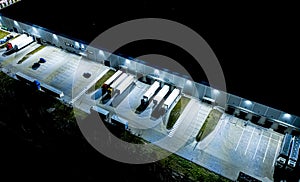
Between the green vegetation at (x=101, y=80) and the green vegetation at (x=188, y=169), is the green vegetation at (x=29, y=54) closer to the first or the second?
the green vegetation at (x=101, y=80)

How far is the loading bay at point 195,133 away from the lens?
2973 centimetres

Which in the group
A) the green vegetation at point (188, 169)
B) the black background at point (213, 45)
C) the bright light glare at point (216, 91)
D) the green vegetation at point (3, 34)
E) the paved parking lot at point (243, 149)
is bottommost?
the green vegetation at point (188, 169)

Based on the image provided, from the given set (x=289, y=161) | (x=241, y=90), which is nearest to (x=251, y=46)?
(x=241, y=90)

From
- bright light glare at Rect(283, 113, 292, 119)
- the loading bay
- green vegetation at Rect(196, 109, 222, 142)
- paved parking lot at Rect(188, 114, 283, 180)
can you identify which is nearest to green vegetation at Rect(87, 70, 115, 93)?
the loading bay

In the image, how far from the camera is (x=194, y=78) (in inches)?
1404

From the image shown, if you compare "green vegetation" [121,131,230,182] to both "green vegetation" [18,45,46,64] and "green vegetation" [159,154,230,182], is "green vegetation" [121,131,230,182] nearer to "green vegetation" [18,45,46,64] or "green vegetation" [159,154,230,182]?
"green vegetation" [159,154,230,182]

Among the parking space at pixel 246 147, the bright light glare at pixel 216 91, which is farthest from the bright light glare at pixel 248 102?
the bright light glare at pixel 216 91

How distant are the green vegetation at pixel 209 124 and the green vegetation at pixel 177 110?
365cm

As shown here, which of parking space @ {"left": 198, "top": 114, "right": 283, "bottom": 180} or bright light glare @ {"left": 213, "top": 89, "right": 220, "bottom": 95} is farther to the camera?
bright light glare @ {"left": 213, "top": 89, "right": 220, "bottom": 95}

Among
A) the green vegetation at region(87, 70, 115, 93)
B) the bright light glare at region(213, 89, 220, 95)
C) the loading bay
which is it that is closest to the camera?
the loading bay

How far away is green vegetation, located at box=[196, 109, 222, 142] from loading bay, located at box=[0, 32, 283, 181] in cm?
→ 42

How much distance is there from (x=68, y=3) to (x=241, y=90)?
116 feet

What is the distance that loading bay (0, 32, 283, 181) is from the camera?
2973 centimetres

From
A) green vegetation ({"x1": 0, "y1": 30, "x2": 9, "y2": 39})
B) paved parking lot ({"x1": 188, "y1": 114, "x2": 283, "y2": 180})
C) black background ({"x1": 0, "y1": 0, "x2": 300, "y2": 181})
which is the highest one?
black background ({"x1": 0, "y1": 0, "x2": 300, "y2": 181})
